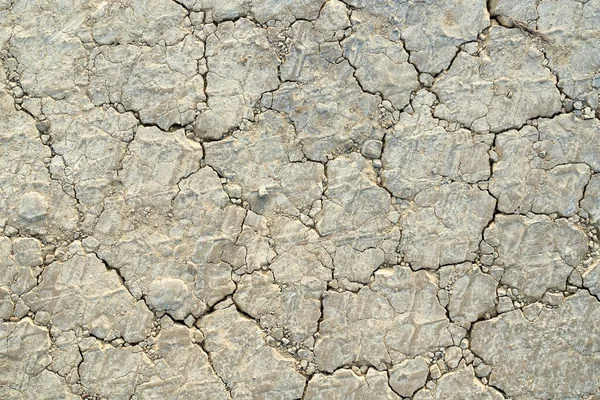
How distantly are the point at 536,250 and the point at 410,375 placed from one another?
791mm

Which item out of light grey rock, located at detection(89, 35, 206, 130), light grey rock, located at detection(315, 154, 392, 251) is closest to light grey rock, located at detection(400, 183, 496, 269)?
light grey rock, located at detection(315, 154, 392, 251)

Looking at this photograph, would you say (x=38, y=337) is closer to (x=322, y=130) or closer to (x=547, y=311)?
(x=322, y=130)

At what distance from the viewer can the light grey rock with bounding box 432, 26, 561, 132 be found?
10.5ft

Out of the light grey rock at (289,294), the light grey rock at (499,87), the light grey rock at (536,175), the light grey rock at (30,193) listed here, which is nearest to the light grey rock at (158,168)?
the light grey rock at (30,193)

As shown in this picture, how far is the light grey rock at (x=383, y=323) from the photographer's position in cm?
314

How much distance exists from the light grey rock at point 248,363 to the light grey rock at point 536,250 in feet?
3.44

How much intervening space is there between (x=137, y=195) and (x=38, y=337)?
0.76 metres

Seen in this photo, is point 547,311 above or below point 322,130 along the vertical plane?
below

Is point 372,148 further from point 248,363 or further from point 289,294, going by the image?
point 248,363

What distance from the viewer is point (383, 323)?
315cm

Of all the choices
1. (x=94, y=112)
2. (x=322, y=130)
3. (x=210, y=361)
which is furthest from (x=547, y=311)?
(x=94, y=112)

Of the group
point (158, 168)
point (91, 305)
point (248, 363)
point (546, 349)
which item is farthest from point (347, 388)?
point (158, 168)

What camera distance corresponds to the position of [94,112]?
127 inches

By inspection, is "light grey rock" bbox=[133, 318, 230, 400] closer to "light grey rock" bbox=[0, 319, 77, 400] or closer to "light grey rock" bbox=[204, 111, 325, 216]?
"light grey rock" bbox=[0, 319, 77, 400]
